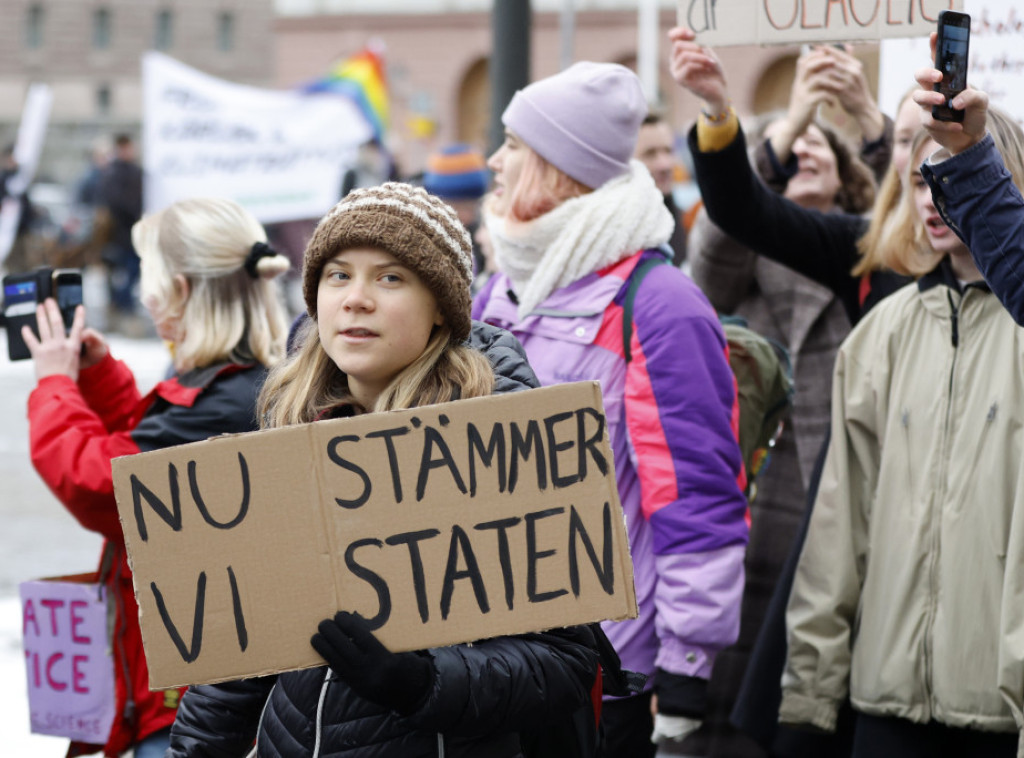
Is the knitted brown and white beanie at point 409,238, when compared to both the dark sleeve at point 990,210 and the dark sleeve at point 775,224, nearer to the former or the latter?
the dark sleeve at point 990,210

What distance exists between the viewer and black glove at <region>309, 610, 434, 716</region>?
2.00m

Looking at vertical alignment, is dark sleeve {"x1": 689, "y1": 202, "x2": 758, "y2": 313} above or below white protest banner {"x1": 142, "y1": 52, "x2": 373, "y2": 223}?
above

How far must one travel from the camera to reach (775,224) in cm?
364

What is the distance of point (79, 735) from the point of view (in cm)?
327

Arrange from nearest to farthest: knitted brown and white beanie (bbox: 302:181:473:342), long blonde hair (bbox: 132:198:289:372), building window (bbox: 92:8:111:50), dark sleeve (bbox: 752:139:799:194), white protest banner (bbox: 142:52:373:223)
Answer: knitted brown and white beanie (bbox: 302:181:473:342)
long blonde hair (bbox: 132:198:289:372)
dark sleeve (bbox: 752:139:799:194)
white protest banner (bbox: 142:52:373:223)
building window (bbox: 92:8:111:50)

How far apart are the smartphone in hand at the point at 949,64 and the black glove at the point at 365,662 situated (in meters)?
1.27

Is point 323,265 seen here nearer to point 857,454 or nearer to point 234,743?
point 234,743

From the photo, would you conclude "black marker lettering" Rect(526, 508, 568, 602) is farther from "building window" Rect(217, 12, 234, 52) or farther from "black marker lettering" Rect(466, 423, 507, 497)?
"building window" Rect(217, 12, 234, 52)

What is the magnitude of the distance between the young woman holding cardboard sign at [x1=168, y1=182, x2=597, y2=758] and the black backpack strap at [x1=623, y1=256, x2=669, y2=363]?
25.9 inches

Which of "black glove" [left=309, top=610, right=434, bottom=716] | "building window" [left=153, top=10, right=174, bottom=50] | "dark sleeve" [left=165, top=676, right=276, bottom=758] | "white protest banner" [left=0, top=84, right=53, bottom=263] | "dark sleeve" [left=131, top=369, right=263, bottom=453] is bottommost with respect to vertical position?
"building window" [left=153, top=10, right=174, bottom=50]

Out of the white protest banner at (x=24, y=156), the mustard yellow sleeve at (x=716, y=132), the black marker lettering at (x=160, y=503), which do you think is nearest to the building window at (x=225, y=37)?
the white protest banner at (x=24, y=156)

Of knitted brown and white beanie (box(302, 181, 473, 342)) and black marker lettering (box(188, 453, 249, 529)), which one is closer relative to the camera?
black marker lettering (box(188, 453, 249, 529))

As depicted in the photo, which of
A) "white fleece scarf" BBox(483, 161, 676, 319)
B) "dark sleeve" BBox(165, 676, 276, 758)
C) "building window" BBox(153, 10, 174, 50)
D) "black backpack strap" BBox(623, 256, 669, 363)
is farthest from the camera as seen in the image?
"building window" BBox(153, 10, 174, 50)

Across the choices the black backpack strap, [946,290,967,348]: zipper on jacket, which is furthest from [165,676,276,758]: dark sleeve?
[946,290,967,348]: zipper on jacket
